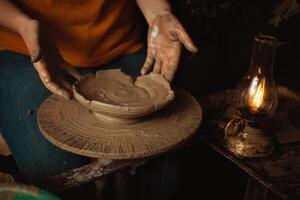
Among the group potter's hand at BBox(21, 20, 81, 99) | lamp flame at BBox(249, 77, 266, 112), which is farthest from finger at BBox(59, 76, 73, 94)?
lamp flame at BBox(249, 77, 266, 112)

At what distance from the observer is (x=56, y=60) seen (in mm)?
1226

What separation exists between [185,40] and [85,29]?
0.42m

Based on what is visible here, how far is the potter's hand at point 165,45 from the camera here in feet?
4.43

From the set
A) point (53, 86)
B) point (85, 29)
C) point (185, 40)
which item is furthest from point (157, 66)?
point (53, 86)

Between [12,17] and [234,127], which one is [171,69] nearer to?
[234,127]

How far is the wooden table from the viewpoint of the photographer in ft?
3.67

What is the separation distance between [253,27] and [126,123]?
1.20 metres

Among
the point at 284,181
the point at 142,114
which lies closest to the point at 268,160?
the point at 284,181

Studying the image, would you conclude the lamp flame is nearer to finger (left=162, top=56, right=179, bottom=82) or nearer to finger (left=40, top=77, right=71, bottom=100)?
finger (left=162, top=56, right=179, bottom=82)

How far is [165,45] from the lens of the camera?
1413mm

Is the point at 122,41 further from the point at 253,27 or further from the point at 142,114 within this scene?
the point at 253,27

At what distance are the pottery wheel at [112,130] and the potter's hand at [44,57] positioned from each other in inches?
3.2

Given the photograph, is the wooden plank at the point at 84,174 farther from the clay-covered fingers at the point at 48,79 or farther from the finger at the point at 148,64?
the finger at the point at 148,64

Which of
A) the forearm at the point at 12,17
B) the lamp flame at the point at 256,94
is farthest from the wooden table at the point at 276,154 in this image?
the forearm at the point at 12,17
